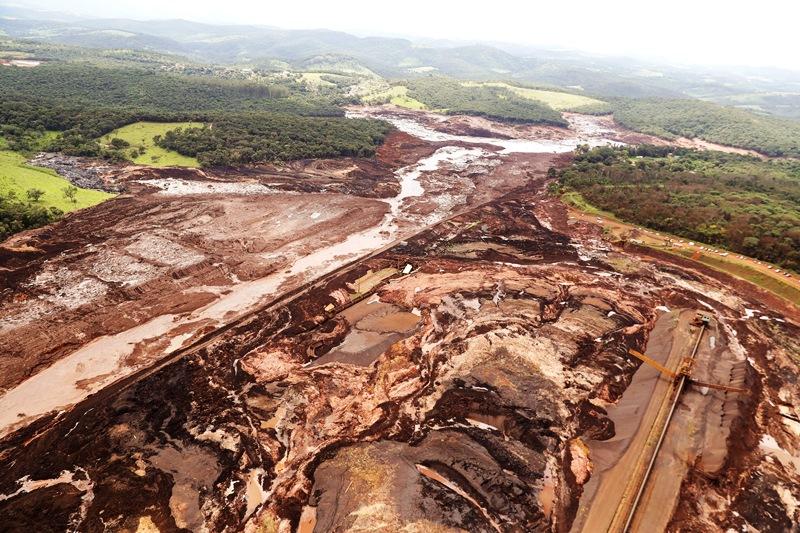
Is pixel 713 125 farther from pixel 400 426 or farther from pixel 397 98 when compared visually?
pixel 400 426

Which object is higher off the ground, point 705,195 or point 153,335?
point 705,195

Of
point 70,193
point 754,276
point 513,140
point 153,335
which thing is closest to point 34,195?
point 70,193

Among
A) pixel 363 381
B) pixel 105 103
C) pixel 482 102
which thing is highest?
pixel 482 102

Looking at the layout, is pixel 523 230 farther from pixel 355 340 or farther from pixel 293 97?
pixel 293 97

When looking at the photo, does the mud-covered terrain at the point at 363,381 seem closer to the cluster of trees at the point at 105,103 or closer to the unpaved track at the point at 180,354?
the unpaved track at the point at 180,354

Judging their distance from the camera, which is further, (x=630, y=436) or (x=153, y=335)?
(x=153, y=335)

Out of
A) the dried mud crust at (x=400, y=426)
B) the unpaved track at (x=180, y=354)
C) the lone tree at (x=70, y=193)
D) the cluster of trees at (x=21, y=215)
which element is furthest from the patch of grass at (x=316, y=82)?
the dried mud crust at (x=400, y=426)

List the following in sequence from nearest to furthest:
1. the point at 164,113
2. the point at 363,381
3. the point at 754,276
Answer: the point at 363,381 < the point at 754,276 < the point at 164,113
